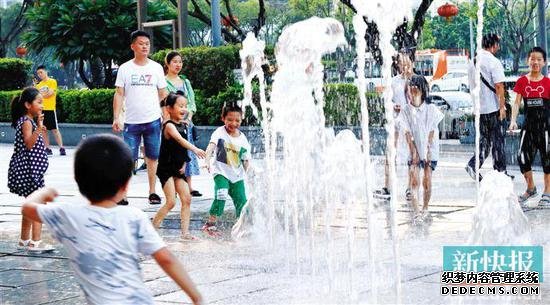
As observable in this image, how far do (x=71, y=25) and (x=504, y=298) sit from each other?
19.5 metres

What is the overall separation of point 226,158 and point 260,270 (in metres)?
1.88

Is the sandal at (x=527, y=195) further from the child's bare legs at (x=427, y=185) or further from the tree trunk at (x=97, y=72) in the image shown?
the tree trunk at (x=97, y=72)

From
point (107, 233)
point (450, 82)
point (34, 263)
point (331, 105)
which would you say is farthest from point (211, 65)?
point (450, 82)

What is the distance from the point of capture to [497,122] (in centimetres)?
1065

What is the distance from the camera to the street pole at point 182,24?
1895 centimetres

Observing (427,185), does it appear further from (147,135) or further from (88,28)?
(88,28)

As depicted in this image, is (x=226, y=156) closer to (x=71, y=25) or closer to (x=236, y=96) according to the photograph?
(x=236, y=96)

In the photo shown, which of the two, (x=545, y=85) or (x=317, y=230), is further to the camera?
(x=545, y=85)

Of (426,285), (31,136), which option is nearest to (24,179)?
(31,136)

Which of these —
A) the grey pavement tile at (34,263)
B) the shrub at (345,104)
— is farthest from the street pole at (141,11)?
the grey pavement tile at (34,263)

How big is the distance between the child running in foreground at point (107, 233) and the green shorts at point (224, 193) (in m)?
4.67

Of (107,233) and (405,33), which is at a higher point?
(405,33)

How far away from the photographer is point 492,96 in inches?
417

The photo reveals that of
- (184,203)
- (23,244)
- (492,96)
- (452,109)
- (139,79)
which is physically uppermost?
(139,79)
